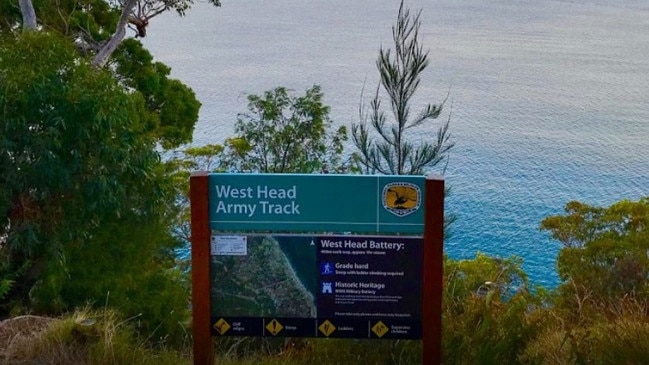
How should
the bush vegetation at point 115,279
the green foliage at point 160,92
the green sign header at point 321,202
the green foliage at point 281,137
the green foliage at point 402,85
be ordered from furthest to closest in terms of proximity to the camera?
1. the green foliage at point 160,92
2. the green foliage at point 281,137
3. the green foliage at point 402,85
4. the bush vegetation at point 115,279
5. the green sign header at point 321,202

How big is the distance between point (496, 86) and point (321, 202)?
4569 centimetres

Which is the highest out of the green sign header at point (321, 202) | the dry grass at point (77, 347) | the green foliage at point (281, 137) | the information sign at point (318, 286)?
the green foliage at point (281, 137)

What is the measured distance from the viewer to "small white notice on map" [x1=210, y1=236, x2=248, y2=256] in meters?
3.83

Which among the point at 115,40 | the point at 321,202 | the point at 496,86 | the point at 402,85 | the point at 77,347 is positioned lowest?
the point at 77,347

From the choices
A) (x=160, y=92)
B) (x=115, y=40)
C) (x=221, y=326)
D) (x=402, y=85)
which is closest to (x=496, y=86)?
(x=160, y=92)

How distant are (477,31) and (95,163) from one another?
65237 millimetres

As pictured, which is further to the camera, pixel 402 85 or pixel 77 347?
pixel 402 85

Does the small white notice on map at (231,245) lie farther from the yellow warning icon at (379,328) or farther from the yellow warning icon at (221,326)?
the yellow warning icon at (379,328)

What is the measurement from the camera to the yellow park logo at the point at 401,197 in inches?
148

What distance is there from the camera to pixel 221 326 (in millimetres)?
3924

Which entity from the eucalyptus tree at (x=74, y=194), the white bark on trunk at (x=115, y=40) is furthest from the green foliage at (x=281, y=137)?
the eucalyptus tree at (x=74, y=194)

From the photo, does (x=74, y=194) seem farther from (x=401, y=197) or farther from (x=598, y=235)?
(x=598, y=235)

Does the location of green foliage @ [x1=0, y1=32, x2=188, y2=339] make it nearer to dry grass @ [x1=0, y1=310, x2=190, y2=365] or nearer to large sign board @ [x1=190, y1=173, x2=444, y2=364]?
dry grass @ [x1=0, y1=310, x2=190, y2=365]

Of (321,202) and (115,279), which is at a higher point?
(321,202)
